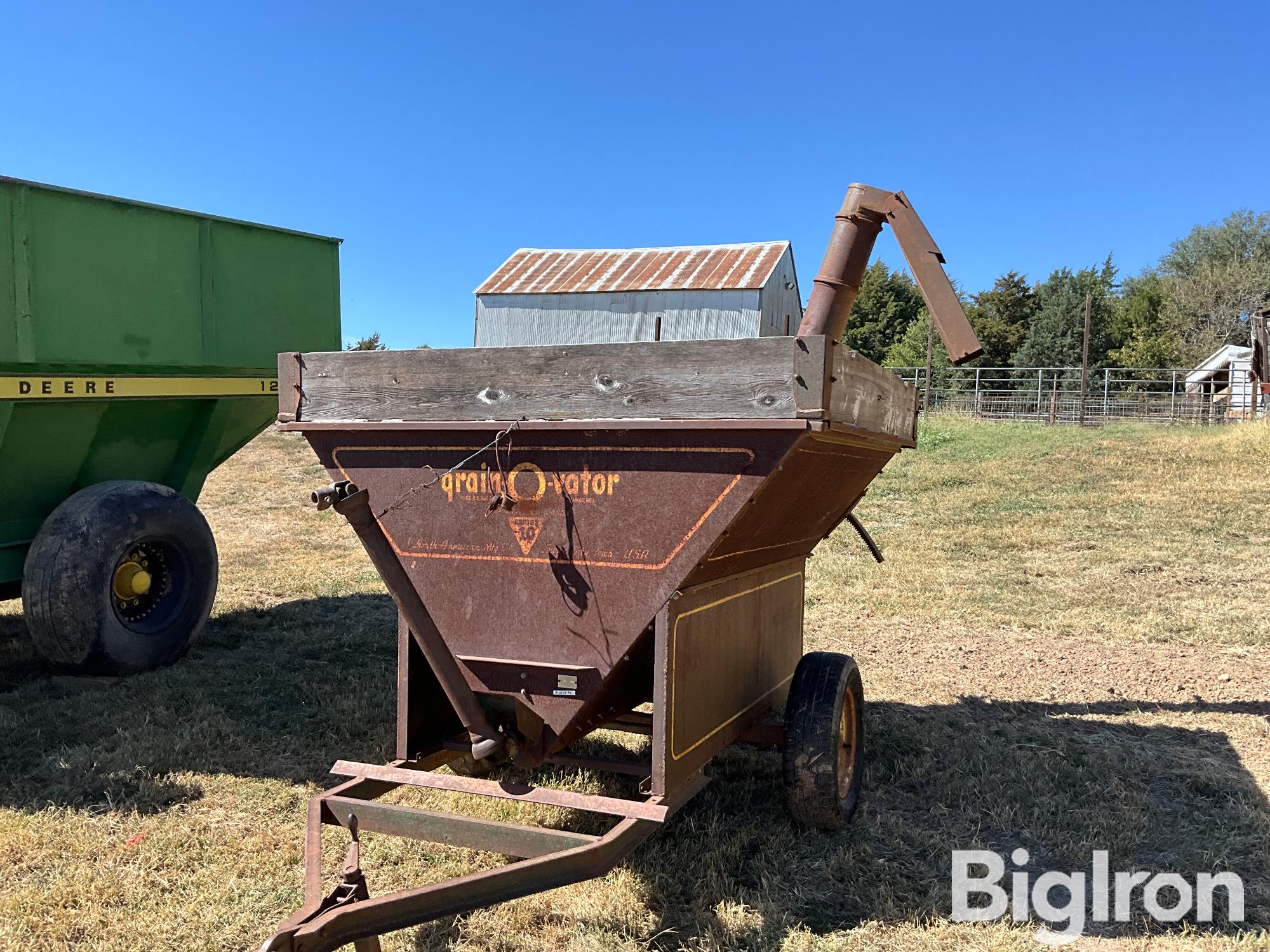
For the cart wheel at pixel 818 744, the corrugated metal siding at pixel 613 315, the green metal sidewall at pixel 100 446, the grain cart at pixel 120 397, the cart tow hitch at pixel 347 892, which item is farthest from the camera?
the corrugated metal siding at pixel 613 315

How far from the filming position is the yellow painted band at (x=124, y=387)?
16.9 ft

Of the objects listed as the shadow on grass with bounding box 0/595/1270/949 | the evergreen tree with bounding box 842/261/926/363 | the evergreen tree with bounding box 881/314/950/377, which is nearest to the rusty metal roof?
the shadow on grass with bounding box 0/595/1270/949

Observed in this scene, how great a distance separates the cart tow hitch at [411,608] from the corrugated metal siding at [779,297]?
1931 cm

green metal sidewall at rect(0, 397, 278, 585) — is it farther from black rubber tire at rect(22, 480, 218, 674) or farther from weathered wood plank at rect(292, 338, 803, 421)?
weathered wood plank at rect(292, 338, 803, 421)

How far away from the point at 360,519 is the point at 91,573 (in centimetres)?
333

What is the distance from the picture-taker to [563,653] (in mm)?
3291

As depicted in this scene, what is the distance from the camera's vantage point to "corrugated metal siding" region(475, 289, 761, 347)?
72.4 ft

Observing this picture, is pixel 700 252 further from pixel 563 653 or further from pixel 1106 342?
pixel 1106 342

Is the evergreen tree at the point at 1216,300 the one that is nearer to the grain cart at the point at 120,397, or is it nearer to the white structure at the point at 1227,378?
the white structure at the point at 1227,378

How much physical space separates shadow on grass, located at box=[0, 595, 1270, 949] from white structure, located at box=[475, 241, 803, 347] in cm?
1664

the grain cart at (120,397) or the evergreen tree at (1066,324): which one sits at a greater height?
the evergreen tree at (1066,324)

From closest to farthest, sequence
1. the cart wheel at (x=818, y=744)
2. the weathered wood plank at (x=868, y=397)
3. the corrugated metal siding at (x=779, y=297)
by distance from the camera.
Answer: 1. the weathered wood plank at (x=868, y=397)
2. the cart wheel at (x=818, y=744)
3. the corrugated metal siding at (x=779, y=297)

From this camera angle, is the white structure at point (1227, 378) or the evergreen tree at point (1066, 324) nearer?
the white structure at point (1227, 378)

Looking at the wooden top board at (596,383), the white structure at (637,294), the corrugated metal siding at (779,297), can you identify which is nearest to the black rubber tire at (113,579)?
the wooden top board at (596,383)
